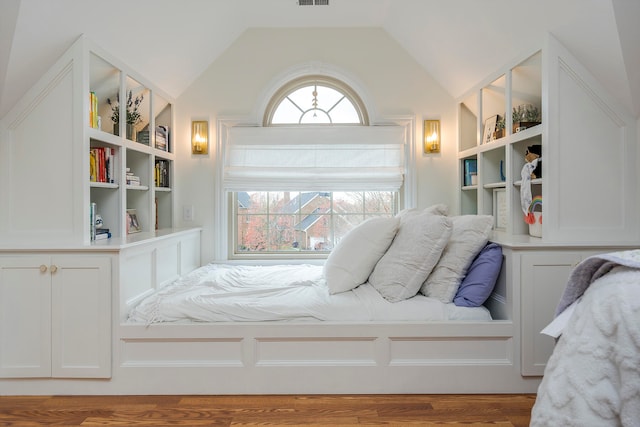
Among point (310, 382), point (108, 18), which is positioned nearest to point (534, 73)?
point (310, 382)

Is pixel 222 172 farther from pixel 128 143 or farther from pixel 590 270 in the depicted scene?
pixel 590 270

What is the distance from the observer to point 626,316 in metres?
0.98

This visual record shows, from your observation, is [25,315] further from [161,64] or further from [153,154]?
[161,64]

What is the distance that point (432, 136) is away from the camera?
3.32 m

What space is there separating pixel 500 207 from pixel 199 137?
8.32ft

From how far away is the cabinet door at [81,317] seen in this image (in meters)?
1.98

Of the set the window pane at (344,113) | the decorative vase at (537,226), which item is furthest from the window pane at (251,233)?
the decorative vase at (537,226)

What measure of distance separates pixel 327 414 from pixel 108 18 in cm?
244

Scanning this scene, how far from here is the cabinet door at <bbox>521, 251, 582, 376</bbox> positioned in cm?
203

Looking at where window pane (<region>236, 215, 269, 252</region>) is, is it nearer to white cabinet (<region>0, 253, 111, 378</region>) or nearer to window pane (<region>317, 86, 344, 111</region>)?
window pane (<region>317, 86, 344, 111</region>)

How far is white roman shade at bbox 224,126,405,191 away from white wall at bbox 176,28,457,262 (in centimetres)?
17

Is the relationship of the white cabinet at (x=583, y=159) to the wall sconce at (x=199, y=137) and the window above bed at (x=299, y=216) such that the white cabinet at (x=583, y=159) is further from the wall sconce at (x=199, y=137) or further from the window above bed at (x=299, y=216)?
the wall sconce at (x=199, y=137)

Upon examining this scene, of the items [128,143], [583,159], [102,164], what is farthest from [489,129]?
[102,164]

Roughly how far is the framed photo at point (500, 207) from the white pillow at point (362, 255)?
1.05 meters
